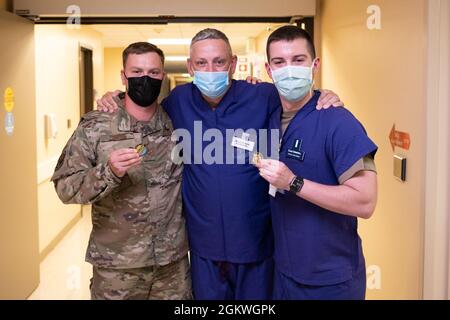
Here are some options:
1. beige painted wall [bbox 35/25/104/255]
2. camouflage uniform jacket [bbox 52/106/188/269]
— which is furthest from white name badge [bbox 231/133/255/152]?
beige painted wall [bbox 35/25/104/255]

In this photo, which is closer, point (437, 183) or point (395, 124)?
point (437, 183)

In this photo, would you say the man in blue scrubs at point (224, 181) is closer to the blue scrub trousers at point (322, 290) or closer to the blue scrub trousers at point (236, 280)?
the blue scrub trousers at point (236, 280)

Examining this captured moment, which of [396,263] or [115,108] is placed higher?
[115,108]

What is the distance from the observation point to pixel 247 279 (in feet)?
5.63

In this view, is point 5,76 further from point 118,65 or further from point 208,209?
point 118,65

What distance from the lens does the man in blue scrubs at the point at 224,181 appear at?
1644mm

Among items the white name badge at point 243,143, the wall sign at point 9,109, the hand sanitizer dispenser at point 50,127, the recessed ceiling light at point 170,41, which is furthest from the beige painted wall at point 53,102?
the white name badge at point 243,143

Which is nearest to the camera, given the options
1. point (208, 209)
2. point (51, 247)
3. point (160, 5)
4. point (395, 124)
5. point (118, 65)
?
point (208, 209)

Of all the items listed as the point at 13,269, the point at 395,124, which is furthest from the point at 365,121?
the point at 13,269

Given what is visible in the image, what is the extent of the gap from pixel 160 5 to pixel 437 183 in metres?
1.95

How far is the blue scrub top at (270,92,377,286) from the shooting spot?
4.77 ft

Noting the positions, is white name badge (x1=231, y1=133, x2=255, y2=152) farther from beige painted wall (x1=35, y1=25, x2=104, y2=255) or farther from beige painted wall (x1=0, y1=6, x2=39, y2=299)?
beige painted wall (x1=35, y1=25, x2=104, y2=255)

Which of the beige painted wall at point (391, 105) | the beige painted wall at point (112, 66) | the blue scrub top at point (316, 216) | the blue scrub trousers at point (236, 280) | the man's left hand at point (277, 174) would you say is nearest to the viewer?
the man's left hand at point (277, 174)

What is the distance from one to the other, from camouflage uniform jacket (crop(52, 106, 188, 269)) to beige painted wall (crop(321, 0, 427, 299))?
1.03 metres
